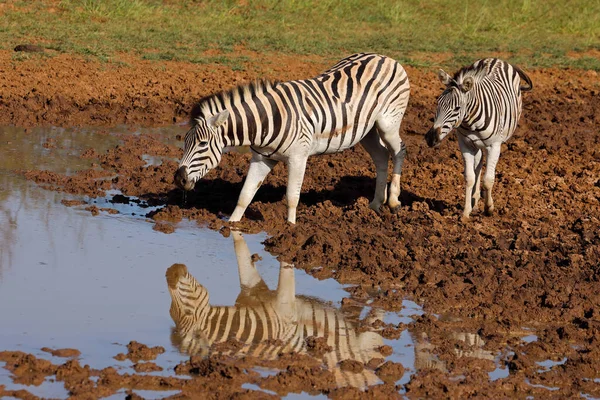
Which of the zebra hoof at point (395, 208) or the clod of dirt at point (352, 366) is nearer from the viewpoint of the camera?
the clod of dirt at point (352, 366)

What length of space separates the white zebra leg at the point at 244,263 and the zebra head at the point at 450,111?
6.88 ft

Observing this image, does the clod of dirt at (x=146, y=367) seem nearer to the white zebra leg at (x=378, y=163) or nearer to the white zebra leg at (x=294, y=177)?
the white zebra leg at (x=294, y=177)

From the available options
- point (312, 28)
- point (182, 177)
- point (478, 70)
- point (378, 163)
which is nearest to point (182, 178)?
point (182, 177)

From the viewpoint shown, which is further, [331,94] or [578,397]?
[331,94]

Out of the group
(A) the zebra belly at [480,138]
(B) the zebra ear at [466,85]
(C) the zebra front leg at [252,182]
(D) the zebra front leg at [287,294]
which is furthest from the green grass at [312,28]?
(D) the zebra front leg at [287,294]

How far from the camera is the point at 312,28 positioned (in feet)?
74.5

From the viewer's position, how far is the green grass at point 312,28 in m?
18.9

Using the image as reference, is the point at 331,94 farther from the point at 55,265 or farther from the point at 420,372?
the point at 420,372

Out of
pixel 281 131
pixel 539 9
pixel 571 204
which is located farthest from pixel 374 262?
pixel 539 9

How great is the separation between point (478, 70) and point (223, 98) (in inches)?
112

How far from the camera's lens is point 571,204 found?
10727 millimetres

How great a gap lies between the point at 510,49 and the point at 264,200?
508 inches

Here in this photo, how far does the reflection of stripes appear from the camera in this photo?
6.51m

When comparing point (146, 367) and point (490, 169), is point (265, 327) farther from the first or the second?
point (490, 169)
